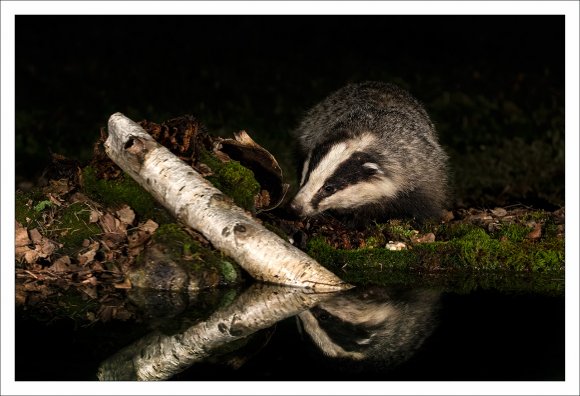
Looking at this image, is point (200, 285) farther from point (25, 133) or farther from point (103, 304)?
point (25, 133)

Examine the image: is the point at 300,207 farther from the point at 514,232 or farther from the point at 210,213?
the point at 514,232

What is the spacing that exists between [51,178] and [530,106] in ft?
28.8

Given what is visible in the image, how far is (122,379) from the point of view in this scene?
4859 mm

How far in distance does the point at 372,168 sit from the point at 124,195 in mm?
2034

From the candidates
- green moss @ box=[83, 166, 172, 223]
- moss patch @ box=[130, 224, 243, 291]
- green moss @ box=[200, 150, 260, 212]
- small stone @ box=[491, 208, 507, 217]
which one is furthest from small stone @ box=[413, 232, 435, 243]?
green moss @ box=[83, 166, 172, 223]

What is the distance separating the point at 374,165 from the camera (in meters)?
7.92

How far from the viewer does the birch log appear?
6422mm

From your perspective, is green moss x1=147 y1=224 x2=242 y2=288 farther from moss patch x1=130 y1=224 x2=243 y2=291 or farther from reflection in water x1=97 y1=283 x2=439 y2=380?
reflection in water x1=97 y1=283 x2=439 y2=380

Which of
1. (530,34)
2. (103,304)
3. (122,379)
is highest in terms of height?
(530,34)

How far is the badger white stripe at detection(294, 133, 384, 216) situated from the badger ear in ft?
0.49

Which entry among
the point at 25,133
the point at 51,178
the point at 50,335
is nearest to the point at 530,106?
the point at 25,133

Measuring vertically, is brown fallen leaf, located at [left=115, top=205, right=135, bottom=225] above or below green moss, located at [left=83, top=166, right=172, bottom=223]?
below

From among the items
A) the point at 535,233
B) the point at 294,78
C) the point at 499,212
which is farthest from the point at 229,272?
the point at 294,78

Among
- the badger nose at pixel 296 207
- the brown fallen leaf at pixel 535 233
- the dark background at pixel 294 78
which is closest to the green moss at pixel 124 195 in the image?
the badger nose at pixel 296 207
